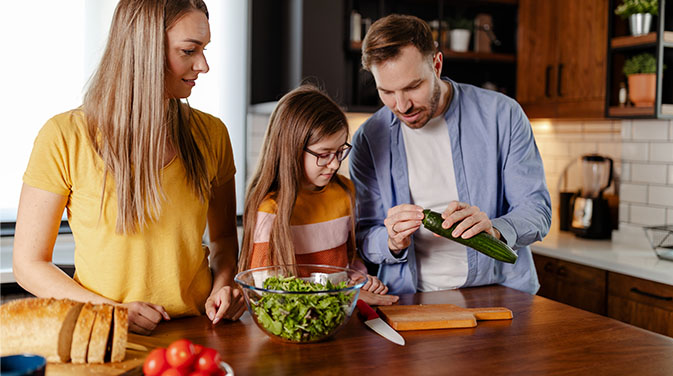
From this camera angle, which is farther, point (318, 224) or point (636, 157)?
point (636, 157)

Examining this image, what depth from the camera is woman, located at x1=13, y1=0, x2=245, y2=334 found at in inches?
58.4

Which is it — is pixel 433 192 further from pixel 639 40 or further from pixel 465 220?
pixel 639 40

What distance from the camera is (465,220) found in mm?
1715

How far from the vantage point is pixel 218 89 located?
3.91 m

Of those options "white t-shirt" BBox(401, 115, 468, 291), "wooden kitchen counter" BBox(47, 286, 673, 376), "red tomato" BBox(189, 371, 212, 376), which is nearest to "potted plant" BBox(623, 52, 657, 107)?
"white t-shirt" BBox(401, 115, 468, 291)

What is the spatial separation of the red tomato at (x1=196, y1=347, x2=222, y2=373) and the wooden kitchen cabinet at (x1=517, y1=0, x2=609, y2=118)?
295 cm

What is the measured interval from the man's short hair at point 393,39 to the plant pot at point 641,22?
1718mm

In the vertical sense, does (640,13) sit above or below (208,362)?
above

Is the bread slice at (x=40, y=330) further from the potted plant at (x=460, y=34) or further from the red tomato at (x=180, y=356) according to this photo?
the potted plant at (x=460, y=34)

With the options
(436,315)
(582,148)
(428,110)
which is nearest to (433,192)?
(428,110)

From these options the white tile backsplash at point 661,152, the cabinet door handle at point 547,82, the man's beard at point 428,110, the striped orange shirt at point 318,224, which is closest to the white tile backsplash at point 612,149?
the white tile backsplash at point 661,152

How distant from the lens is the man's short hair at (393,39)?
1.92 metres

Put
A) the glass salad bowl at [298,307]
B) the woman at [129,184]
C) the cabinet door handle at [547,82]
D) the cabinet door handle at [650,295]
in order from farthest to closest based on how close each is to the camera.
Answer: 1. the cabinet door handle at [547,82]
2. the cabinet door handle at [650,295]
3. the woman at [129,184]
4. the glass salad bowl at [298,307]

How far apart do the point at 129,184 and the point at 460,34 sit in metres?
2.94
